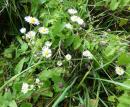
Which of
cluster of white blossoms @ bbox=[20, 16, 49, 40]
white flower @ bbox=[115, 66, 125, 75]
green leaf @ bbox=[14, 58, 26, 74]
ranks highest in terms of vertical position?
cluster of white blossoms @ bbox=[20, 16, 49, 40]

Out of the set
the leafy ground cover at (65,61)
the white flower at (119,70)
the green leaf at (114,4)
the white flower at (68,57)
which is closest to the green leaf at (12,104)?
the leafy ground cover at (65,61)

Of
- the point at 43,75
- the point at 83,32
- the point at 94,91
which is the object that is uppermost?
the point at 83,32

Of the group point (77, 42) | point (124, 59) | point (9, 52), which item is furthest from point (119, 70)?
point (9, 52)

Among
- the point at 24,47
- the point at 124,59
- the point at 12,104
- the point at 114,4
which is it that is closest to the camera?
the point at 12,104

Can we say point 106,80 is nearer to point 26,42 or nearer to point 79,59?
point 79,59

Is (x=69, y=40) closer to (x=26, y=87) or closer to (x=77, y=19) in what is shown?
(x=77, y=19)

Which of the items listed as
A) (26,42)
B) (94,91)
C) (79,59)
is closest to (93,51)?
(79,59)

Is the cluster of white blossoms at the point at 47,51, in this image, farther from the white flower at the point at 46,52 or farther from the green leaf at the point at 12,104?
the green leaf at the point at 12,104

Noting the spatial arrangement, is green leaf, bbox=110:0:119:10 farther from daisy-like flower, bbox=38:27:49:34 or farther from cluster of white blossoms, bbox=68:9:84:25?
daisy-like flower, bbox=38:27:49:34

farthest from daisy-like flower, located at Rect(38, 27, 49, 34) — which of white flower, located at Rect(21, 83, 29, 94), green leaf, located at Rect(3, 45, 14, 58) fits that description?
white flower, located at Rect(21, 83, 29, 94)
